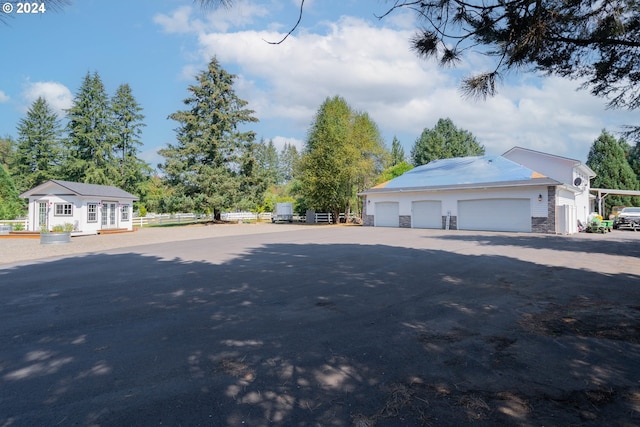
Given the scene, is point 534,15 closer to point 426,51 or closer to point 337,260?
point 426,51

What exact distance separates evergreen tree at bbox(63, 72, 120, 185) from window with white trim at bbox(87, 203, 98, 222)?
1575 centimetres

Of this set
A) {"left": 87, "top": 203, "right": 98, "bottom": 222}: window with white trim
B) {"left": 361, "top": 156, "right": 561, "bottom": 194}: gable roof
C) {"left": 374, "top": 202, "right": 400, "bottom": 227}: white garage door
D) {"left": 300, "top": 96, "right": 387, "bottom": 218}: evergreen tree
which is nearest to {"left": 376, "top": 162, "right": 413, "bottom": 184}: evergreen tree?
{"left": 300, "top": 96, "right": 387, "bottom": 218}: evergreen tree

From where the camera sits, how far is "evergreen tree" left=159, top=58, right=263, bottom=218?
32.4 m

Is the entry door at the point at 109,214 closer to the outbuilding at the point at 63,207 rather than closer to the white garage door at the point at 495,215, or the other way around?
the outbuilding at the point at 63,207

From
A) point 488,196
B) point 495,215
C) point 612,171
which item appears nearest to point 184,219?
point 488,196

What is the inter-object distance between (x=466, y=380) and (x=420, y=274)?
5.01 m

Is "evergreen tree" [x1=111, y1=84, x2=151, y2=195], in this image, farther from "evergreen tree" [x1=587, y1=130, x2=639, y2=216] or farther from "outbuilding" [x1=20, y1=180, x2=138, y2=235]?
"evergreen tree" [x1=587, y1=130, x2=639, y2=216]

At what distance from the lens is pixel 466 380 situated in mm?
3059

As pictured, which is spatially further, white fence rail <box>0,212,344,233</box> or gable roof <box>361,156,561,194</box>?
white fence rail <box>0,212,344,233</box>

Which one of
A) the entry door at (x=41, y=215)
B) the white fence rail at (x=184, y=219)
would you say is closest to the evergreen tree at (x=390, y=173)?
the white fence rail at (x=184, y=219)

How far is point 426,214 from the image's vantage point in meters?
25.2

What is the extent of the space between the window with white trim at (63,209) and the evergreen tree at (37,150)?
783 inches

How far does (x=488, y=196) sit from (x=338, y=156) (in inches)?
555

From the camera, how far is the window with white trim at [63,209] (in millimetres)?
22002
